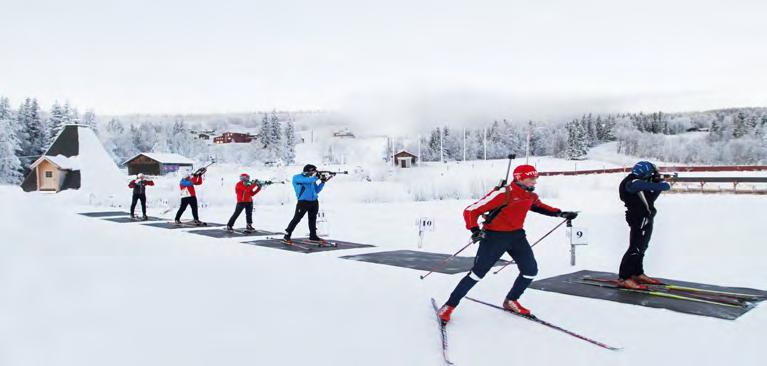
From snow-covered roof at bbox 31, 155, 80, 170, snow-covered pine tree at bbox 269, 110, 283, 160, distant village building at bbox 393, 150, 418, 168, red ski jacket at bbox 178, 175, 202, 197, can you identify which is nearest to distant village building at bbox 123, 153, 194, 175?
snow-covered roof at bbox 31, 155, 80, 170

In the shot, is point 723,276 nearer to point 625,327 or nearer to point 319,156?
point 625,327

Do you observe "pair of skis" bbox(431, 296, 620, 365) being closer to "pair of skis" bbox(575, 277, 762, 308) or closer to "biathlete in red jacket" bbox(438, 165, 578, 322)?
"biathlete in red jacket" bbox(438, 165, 578, 322)

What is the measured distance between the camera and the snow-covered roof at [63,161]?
44.3 metres

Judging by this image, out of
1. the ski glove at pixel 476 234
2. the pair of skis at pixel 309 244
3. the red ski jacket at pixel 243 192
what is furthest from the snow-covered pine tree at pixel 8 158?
the ski glove at pixel 476 234

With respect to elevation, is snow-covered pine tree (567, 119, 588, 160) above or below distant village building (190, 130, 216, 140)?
below

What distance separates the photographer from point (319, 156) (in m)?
115

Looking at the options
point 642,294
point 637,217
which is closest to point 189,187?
point 637,217

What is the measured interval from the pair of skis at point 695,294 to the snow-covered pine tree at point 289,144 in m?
96.3

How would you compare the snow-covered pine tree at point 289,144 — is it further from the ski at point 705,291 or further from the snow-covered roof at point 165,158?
the ski at point 705,291

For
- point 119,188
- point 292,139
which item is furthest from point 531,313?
point 292,139

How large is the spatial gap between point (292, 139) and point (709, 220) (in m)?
99.2

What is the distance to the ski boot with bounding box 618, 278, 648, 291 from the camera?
7874 millimetres

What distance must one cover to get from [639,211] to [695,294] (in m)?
1.28

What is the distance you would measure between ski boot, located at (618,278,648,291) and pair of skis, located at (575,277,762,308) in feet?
0.10
